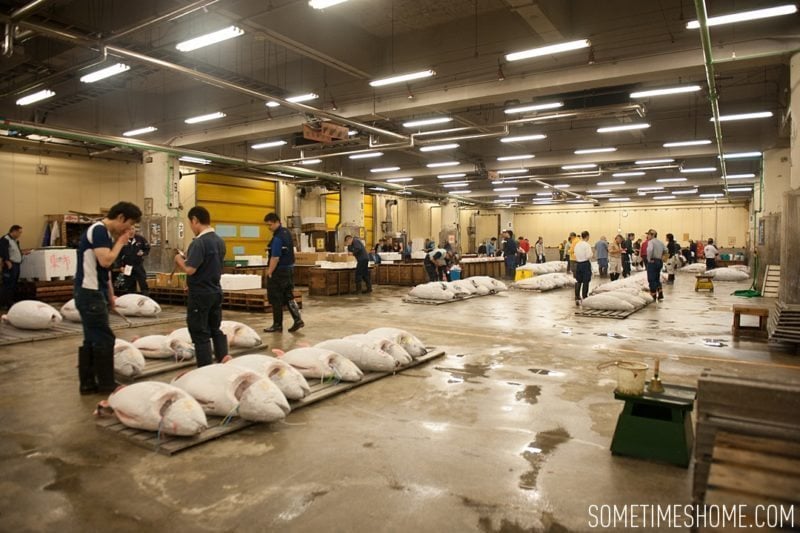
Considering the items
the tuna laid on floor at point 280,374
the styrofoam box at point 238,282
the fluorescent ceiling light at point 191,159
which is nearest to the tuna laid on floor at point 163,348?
the tuna laid on floor at point 280,374

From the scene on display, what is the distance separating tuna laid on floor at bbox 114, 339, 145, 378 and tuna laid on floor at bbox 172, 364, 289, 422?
59.0 inches

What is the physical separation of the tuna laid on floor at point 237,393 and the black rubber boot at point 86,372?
1.35 m

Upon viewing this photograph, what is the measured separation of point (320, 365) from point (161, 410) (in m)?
1.69

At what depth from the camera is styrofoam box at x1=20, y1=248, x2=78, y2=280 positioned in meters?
12.0

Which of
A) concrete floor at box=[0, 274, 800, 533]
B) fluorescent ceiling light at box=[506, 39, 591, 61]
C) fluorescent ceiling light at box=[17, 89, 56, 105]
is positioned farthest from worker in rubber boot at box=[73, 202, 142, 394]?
fluorescent ceiling light at box=[17, 89, 56, 105]

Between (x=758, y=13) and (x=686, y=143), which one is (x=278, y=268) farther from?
(x=686, y=143)

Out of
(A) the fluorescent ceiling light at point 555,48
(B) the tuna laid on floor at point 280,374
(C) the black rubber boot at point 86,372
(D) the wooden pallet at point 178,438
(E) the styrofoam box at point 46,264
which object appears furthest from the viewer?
(E) the styrofoam box at point 46,264

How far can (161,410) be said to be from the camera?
12.6ft

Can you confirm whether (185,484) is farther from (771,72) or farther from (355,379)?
(771,72)

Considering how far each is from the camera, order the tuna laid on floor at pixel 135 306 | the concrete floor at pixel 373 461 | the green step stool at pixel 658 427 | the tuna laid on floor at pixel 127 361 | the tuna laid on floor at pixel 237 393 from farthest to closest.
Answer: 1. the tuna laid on floor at pixel 135 306
2. the tuna laid on floor at pixel 127 361
3. the tuna laid on floor at pixel 237 393
4. the green step stool at pixel 658 427
5. the concrete floor at pixel 373 461

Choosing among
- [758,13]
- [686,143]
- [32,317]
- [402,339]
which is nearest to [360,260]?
[32,317]

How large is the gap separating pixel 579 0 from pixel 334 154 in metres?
10.0

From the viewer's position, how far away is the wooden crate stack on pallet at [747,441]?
1986mm

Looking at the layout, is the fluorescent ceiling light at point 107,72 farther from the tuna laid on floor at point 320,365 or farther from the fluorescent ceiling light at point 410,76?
the tuna laid on floor at point 320,365
